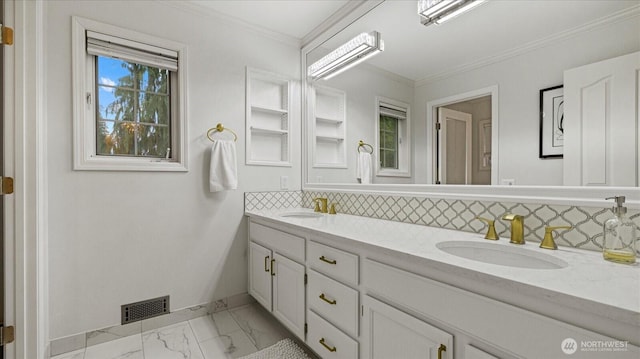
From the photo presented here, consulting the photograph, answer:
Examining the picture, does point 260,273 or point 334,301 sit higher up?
point 334,301

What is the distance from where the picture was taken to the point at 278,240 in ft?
6.25

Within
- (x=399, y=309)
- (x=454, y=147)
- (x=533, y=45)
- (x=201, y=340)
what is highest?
(x=533, y=45)

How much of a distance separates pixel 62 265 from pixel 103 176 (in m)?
0.59

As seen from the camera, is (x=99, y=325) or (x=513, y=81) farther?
(x=99, y=325)

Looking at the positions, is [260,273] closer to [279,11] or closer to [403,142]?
[403,142]

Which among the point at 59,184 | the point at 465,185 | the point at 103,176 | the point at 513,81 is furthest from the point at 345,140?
the point at 59,184

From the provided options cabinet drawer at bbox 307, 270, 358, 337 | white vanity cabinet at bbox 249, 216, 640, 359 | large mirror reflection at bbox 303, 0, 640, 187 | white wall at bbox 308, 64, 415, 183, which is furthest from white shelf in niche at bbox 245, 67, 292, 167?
cabinet drawer at bbox 307, 270, 358, 337

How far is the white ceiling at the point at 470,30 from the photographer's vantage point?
1120 mm

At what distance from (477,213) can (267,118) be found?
1865 millimetres

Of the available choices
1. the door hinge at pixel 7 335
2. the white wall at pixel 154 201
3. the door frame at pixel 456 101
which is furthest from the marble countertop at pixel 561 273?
the door hinge at pixel 7 335

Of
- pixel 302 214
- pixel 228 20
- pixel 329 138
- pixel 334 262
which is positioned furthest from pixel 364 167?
pixel 228 20

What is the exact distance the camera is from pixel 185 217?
2.14 metres

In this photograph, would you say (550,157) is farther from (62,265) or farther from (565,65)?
(62,265)

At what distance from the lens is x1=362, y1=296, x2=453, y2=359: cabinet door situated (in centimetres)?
94
